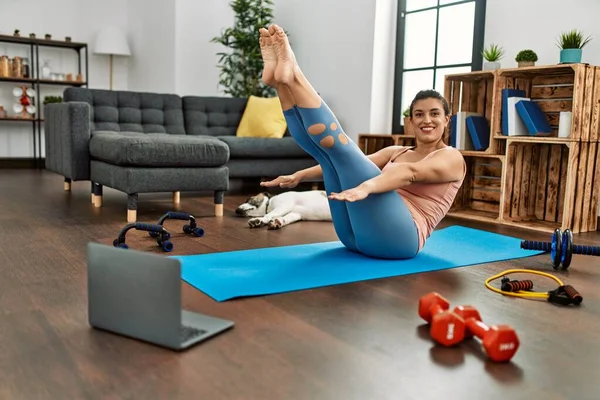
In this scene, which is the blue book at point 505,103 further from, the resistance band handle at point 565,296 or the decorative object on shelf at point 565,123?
the resistance band handle at point 565,296

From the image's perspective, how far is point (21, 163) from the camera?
23.2 feet

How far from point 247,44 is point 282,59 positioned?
4201 mm

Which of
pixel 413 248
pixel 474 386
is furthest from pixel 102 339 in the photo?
pixel 413 248

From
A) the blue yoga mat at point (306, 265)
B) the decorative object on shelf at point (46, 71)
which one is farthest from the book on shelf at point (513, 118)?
the decorative object on shelf at point (46, 71)

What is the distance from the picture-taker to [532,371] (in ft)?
4.58

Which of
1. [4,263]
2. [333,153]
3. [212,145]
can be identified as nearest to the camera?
[333,153]

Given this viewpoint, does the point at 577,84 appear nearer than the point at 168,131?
Yes

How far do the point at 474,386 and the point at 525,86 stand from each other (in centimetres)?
308

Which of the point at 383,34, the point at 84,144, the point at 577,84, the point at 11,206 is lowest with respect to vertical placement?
the point at 11,206

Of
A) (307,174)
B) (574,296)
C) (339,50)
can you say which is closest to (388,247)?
(307,174)

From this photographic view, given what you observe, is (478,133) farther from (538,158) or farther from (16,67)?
(16,67)

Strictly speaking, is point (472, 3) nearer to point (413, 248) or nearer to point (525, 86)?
point (525, 86)

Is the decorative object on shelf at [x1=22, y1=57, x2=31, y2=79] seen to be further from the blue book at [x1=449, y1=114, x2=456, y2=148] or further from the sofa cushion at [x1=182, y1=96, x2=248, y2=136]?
the blue book at [x1=449, y1=114, x2=456, y2=148]

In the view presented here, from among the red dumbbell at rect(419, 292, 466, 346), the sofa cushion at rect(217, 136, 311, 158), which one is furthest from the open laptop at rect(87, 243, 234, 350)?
the sofa cushion at rect(217, 136, 311, 158)
